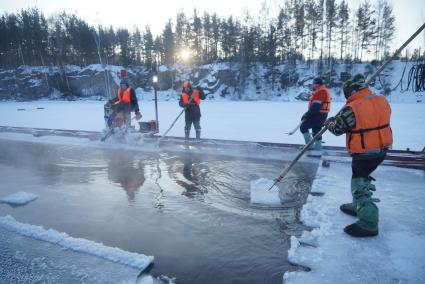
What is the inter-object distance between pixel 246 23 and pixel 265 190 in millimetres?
43286

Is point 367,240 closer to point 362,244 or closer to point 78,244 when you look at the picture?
point 362,244

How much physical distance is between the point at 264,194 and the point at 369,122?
70.6 inches

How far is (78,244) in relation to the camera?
2.92m

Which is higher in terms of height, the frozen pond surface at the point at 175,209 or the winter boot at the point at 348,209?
the winter boot at the point at 348,209

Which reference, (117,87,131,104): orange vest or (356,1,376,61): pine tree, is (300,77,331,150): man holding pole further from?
(356,1,376,61): pine tree

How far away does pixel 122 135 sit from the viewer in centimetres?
840

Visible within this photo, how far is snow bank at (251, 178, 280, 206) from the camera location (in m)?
3.87

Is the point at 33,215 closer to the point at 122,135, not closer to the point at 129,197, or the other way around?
the point at 129,197

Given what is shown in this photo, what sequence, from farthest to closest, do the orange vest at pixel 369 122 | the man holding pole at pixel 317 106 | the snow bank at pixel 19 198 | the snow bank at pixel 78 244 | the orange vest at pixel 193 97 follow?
1. the orange vest at pixel 193 97
2. the man holding pole at pixel 317 106
3. the snow bank at pixel 19 198
4. the orange vest at pixel 369 122
5. the snow bank at pixel 78 244

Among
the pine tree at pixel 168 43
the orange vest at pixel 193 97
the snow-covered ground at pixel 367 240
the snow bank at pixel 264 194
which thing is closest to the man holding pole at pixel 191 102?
the orange vest at pixel 193 97

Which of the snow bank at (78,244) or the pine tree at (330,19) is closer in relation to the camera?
the snow bank at (78,244)

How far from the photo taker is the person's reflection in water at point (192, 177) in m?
4.41

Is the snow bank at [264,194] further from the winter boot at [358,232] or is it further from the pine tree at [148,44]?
the pine tree at [148,44]

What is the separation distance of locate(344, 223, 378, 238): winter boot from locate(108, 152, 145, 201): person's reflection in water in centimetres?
295
